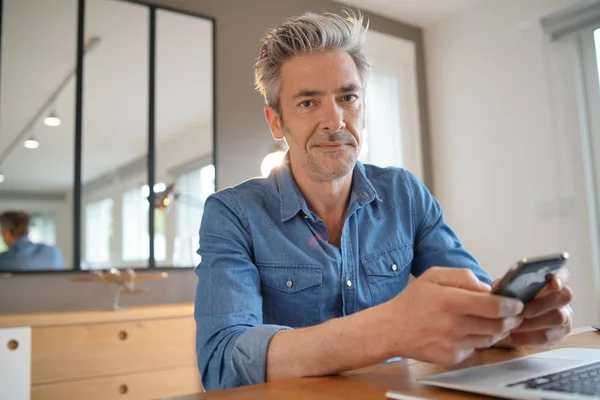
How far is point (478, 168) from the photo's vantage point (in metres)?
3.54

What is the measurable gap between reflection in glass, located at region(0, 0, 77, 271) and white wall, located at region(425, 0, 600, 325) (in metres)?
2.53

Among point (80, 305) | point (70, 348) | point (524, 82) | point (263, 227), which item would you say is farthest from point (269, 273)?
point (524, 82)

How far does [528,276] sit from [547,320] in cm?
25

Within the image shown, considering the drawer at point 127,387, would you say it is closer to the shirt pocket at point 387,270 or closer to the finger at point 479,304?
the shirt pocket at point 387,270

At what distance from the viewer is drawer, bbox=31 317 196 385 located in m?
1.84

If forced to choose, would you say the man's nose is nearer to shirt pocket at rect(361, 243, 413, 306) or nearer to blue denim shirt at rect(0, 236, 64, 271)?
shirt pocket at rect(361, 243, 413, 306)

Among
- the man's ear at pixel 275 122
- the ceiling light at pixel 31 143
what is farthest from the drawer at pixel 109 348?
the man's ear at pixel 275 122

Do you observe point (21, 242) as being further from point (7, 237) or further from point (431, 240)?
point (431, 240)

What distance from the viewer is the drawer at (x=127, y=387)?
6.03 ft

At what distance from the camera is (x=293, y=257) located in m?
1.08

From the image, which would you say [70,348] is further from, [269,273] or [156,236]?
[269,273]

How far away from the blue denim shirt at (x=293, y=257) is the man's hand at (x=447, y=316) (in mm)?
236

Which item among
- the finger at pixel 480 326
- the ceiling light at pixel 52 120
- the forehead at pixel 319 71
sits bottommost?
the finger at pixel 480 326

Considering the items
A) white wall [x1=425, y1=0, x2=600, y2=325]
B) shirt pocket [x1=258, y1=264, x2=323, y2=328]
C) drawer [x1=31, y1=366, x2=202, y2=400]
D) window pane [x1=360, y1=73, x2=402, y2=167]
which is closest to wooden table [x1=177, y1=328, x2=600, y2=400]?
shirt pocket [x1=258, y1=264, x2=323, y2=328]
